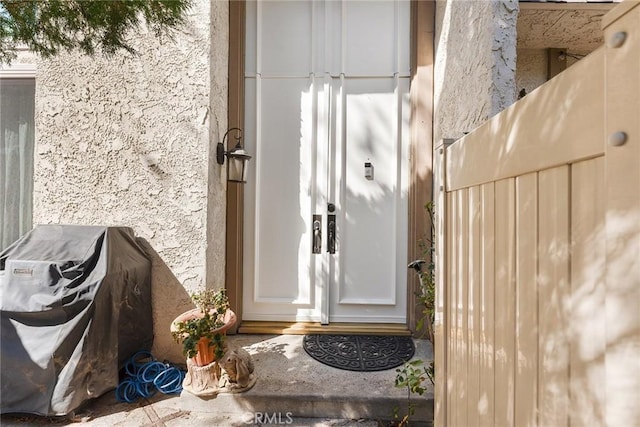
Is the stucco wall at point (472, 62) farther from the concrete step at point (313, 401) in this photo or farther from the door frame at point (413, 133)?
the concrete step at point (313, 401)

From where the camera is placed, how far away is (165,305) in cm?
275

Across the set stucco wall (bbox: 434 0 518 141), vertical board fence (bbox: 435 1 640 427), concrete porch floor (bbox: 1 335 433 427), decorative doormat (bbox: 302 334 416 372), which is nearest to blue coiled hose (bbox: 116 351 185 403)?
concrete porch floor (bbox: 1 335 433 427)

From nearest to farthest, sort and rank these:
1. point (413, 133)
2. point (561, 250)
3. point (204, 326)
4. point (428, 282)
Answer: point (561, 250) < point (204, 326) < point (428, 282) < point (413, 133)

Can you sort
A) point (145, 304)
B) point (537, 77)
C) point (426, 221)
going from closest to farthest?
point (145, 304) < point (537, 77) < point (426, 221)

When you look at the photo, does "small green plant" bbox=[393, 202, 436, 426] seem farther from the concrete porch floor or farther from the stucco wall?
the stucco wall

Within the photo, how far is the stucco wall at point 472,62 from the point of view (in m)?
1.80

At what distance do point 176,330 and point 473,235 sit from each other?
2.12m

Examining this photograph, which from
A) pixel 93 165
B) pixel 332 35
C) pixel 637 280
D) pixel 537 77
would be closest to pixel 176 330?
pixel 93 165

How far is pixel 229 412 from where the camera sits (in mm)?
2246

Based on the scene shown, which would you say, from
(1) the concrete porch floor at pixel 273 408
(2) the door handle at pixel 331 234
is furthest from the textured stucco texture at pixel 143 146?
(2) the door handle at pixel 331 234

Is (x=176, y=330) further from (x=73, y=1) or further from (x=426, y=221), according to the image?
(x=426, y=221)

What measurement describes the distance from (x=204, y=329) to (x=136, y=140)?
6.05ft

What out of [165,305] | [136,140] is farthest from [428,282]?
[136,140]

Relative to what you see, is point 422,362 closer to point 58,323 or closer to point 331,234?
point 331,234
